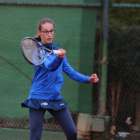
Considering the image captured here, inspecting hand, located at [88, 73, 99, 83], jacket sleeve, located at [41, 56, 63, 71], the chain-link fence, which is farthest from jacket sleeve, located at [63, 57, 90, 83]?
the chain-link fence

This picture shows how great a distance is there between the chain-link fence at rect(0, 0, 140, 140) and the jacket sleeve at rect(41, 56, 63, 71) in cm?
194

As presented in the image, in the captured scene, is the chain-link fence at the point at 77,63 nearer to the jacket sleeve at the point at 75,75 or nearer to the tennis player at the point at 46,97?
the jacket sleeve at the point at 75,75

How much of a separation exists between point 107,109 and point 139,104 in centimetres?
58

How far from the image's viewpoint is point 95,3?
498cm

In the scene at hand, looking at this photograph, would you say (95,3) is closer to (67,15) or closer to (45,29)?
(67,15)

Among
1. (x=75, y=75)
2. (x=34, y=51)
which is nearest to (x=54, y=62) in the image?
(x=34, y=51)

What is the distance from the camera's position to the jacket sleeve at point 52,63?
295 centimetres

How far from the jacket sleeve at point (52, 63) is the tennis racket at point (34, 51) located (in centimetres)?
4

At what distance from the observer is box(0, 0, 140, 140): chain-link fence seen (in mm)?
4922

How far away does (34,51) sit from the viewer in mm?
3078

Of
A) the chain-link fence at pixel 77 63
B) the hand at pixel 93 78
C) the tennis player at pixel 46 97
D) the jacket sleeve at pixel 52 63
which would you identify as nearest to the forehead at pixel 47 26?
the tennis player at pixel 46 97

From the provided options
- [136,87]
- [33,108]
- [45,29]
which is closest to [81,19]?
[136,87]

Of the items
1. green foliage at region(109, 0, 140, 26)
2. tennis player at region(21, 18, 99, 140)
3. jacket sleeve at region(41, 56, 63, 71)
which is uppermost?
green foliage at region(109, 0, 140, 26)

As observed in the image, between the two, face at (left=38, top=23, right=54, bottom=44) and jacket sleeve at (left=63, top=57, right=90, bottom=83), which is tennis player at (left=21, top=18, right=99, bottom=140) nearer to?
face at (left=38, top=23, right=54, bottom=44)
